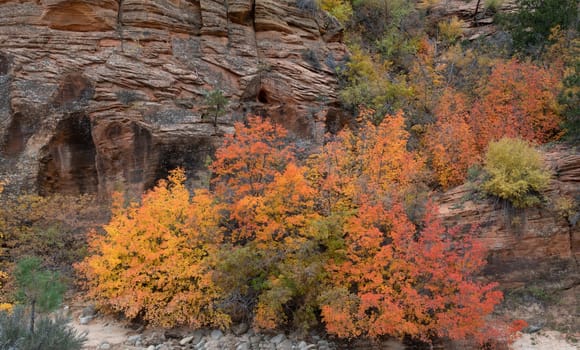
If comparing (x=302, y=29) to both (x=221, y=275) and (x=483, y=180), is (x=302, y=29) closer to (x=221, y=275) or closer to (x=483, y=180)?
(x=483, y=180)

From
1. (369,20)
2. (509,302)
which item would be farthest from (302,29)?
(509,302)

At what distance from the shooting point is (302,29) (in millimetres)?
29109

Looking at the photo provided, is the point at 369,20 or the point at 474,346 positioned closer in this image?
the point at 474,346

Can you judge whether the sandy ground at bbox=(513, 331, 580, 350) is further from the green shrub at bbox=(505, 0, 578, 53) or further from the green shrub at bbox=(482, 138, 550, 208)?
the green shrub at bbox=(505, 0, 578, 53)

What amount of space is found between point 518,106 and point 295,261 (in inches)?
546

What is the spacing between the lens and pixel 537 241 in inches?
673

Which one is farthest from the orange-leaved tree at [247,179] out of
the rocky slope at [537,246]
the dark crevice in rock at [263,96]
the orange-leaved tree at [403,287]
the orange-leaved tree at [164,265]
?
the dark crevice in rock at [263,96]

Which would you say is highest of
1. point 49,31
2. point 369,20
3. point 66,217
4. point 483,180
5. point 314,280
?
point 369,20

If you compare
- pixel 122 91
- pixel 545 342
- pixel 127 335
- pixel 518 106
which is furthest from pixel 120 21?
pixel 545 342

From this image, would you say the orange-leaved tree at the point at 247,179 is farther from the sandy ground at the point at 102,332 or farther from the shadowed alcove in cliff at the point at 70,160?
the shadowed alcove in cliff at the point at 70,160

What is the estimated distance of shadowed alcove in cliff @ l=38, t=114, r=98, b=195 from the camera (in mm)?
22766

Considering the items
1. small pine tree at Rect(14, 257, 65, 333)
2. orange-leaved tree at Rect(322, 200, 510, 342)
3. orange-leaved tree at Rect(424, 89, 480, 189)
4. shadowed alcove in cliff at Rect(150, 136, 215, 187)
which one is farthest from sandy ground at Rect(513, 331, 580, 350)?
shadowed alcove in cliff at Rect(150, 136, 215, 187)

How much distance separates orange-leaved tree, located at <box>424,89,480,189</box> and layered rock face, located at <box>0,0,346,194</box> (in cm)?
667

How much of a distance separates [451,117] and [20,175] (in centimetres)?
2175
